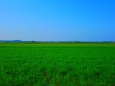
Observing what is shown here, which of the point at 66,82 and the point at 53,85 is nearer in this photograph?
the point at 53,85

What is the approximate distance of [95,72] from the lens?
1011cm

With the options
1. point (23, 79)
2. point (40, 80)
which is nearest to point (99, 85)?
point (40, 80)

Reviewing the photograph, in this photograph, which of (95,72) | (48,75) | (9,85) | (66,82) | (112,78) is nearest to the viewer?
(9,85)

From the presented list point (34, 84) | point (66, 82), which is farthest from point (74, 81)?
point (34, 84)

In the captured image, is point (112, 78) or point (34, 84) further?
point (112, 78)

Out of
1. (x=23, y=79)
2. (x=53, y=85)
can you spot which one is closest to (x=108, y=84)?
(x=53, y=85)

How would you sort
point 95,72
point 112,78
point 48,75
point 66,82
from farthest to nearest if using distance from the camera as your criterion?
point 95,72
point 48,75
point 112,78
point 66,82

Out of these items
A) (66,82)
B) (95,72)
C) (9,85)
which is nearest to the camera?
(9,85)

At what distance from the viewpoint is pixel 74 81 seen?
829 cm

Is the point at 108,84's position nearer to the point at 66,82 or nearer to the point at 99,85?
the point at 99,85

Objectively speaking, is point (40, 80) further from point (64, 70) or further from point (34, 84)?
point (64, 70)

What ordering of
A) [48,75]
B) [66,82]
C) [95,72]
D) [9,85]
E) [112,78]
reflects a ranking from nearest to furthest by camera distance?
1. [9,85]
2. [66,82]
3. [112,78]
4. [48,75]
5. [95,72]

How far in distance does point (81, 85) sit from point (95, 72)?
2636mm

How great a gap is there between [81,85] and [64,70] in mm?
2902
